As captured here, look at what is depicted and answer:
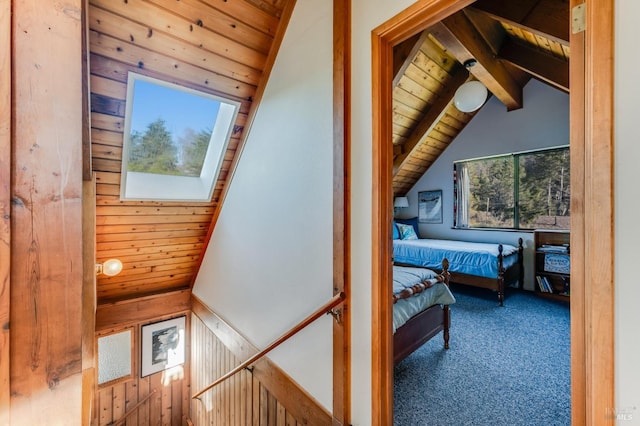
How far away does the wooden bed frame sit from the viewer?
3443mm

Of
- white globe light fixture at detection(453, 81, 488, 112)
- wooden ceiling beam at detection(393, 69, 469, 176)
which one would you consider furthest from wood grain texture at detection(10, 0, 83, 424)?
wooden ceiling beam at detection(393, 69, 469, 176)

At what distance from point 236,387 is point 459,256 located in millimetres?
3168

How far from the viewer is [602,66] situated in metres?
0.68

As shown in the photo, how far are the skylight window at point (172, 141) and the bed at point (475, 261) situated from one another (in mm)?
3145

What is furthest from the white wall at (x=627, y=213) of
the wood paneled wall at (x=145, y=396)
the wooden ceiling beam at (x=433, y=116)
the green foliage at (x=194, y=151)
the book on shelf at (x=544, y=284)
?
the wood paneled wall at (x=145, y=396)

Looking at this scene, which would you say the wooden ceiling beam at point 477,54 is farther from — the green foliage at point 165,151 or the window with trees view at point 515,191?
the green foliage at point 165,151

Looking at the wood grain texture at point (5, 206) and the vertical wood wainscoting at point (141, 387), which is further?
the vertical wood wainscoting at point (141, 387)

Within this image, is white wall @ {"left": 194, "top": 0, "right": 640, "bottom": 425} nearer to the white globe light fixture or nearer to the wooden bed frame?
the white globe light fixture

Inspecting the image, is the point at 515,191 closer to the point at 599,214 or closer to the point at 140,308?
the point at 599,214

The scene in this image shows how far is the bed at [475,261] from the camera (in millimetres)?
3508

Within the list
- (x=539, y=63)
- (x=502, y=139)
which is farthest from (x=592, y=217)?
(x=502, y=139)

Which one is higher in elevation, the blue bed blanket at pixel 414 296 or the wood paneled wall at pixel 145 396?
the blue bed blanket at pixel 414 296

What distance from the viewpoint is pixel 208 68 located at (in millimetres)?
1850

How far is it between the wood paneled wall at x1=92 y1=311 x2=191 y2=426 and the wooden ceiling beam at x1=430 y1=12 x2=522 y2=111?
14.0 feet
